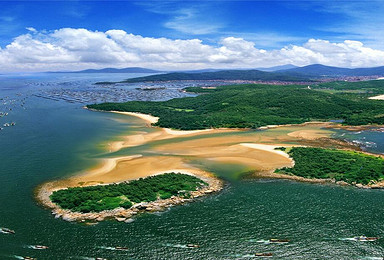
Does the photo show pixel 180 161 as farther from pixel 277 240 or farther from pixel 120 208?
pixel 277 240

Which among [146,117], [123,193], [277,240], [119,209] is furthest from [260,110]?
[277,240]

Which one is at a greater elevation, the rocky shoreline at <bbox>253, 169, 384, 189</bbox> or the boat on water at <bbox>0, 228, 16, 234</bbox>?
the rocky shoreline at <bbox>253, 169, 384, 189</bbox>

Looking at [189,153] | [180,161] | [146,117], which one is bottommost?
[180,161]

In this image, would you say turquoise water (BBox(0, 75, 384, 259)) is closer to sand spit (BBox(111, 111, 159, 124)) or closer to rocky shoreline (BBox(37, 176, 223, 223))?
rocky shoreline (BBox(37, 176, 223, 223))

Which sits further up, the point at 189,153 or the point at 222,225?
the point at 189,153

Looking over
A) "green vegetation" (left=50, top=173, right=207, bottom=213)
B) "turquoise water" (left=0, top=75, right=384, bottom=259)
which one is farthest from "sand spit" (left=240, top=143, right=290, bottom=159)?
"green vegetation" (left=50, top=173, right=207, bottom=213)

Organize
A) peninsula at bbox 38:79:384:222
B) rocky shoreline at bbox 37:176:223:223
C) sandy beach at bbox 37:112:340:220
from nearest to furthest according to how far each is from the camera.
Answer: rocky shoreline at bbox 37:176:223:223 < peninsula at bbox 38:79:384:222 < sandy beach at bbox 37:112:340:220

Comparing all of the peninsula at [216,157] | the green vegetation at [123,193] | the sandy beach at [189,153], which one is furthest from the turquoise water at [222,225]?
the sandy beach at [189,153]
